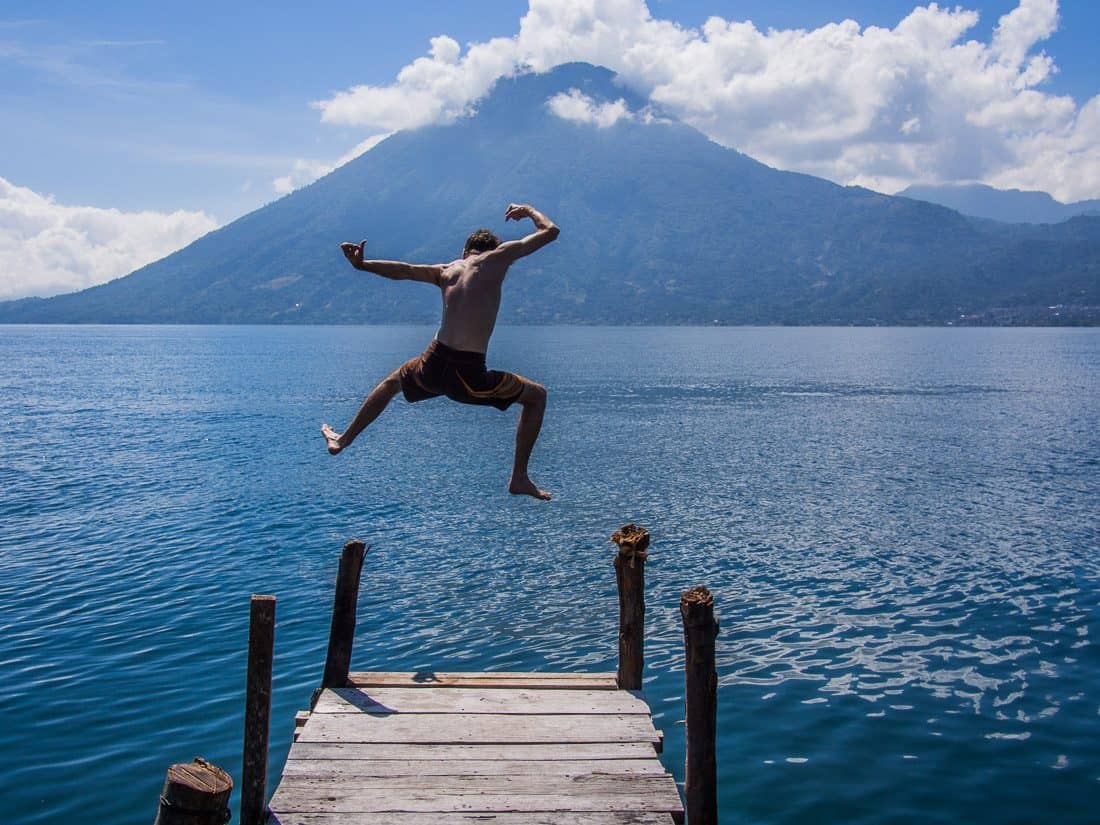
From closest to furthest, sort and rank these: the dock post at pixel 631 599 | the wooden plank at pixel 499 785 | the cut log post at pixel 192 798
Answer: the cut log post at pixel 192 798
the wooden plank at pixel 499 785
the dock post at pixel 631 599

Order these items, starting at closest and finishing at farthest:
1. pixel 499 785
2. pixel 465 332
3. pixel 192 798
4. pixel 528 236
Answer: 1. pixel 192 798
2. pixel 499 785
3. pixel 528 236
4. pixel 465 332

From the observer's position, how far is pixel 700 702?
9547 mm

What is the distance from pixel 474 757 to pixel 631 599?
3477 millimetres

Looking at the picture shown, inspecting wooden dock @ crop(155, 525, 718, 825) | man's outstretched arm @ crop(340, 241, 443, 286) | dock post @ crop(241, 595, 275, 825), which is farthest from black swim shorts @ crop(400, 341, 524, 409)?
dock post @ crop(241, 595, 275, 825)

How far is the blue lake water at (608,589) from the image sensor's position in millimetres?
14273

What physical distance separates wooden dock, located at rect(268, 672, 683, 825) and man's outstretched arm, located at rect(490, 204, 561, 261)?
4699 mm

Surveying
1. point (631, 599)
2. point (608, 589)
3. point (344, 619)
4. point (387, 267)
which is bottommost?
point (608, 589)

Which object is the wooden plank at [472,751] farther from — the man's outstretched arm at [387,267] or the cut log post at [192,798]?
the man's outstretched arm at [387,267]

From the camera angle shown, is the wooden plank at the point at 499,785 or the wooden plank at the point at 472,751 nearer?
the wooden plank at the point at 499,785

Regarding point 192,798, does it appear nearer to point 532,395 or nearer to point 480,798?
point 480,798

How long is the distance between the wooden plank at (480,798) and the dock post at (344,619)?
2.51 meters

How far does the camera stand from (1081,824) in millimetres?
12711

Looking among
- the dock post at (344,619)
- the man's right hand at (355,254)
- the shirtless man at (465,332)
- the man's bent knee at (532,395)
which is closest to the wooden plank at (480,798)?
the dock post at (344,619)

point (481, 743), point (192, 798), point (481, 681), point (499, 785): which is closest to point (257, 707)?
point (481, 743)
